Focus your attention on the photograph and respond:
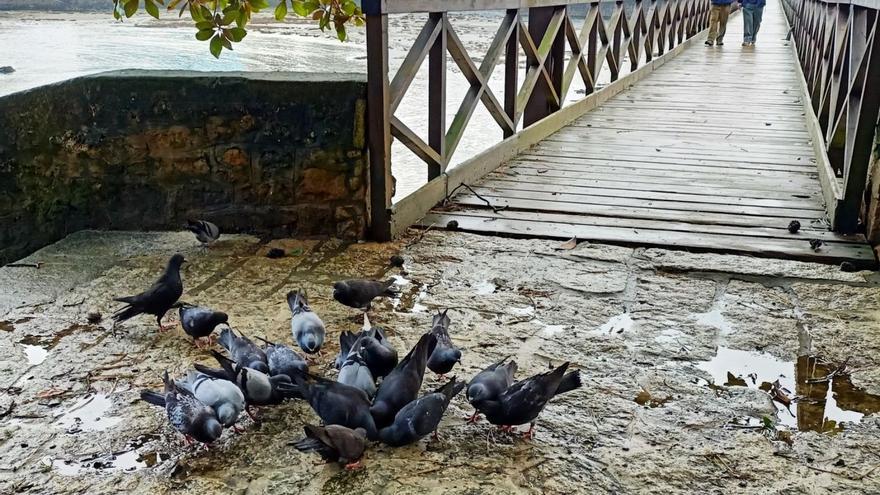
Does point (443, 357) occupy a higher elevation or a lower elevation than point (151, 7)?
lower

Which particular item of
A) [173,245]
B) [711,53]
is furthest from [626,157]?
[711,53]

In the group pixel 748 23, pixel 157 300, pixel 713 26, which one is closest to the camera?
pixel 157 300

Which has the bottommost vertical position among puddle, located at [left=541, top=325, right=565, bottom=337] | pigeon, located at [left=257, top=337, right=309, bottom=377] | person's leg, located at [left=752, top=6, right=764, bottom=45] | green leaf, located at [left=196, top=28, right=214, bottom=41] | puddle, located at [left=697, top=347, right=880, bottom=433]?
puddle, located at [left=541, top=325, right=565, bottom=337]

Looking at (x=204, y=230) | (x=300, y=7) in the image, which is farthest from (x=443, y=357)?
(x=204, y=230)

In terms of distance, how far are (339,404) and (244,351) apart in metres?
0.59

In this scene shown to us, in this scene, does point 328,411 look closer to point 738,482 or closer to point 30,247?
point 738,482

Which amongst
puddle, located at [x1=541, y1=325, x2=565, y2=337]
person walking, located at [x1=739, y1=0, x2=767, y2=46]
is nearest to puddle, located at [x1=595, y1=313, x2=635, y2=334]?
puddle, located at [x1=541, y1=325, x2=565, y2=337]

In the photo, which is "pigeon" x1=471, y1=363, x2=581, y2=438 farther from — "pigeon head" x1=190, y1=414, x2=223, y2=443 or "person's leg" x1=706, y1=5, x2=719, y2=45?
"person's leg" x1=706, y1=5, x2=719, y2=45

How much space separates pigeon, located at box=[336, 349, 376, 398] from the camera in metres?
2.58

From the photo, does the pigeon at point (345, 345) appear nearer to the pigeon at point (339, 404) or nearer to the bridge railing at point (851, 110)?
the pigeon at point (339, 404)

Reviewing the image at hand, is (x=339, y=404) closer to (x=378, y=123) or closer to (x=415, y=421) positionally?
(x=415, y=421)

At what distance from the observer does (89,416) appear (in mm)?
2533

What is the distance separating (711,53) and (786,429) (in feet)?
44.8

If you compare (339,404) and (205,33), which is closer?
(339,404)
